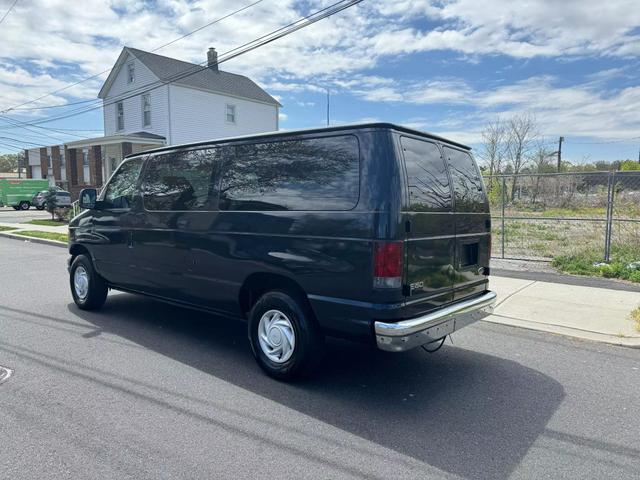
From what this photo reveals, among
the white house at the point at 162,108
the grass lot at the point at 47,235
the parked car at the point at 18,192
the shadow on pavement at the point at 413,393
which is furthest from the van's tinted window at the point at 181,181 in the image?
the parked car at the point at 18,192

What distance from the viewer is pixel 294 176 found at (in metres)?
4.14

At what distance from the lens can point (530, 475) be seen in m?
2.87

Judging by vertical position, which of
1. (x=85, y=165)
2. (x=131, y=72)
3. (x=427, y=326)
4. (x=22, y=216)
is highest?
(x=131, y=72)

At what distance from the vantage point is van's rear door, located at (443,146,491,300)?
441 centimetres

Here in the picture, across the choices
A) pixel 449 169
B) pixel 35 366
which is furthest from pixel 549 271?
pixel 35 366

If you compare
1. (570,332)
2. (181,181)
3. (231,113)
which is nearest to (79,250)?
(181,181)

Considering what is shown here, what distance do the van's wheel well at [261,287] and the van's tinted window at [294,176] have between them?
637 millimetres

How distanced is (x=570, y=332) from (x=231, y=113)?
27.0m

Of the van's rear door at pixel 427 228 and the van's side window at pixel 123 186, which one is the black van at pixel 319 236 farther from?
the van's side window at pixel 123 186

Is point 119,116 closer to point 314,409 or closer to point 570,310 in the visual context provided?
point 570,310

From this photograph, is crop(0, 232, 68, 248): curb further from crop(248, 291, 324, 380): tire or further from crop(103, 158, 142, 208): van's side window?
crop(248, 291, 324, 380): tire

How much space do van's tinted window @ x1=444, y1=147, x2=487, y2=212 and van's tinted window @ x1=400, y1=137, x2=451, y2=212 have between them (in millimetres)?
190

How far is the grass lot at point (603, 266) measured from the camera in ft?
27.6

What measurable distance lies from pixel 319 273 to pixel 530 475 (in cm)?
198
